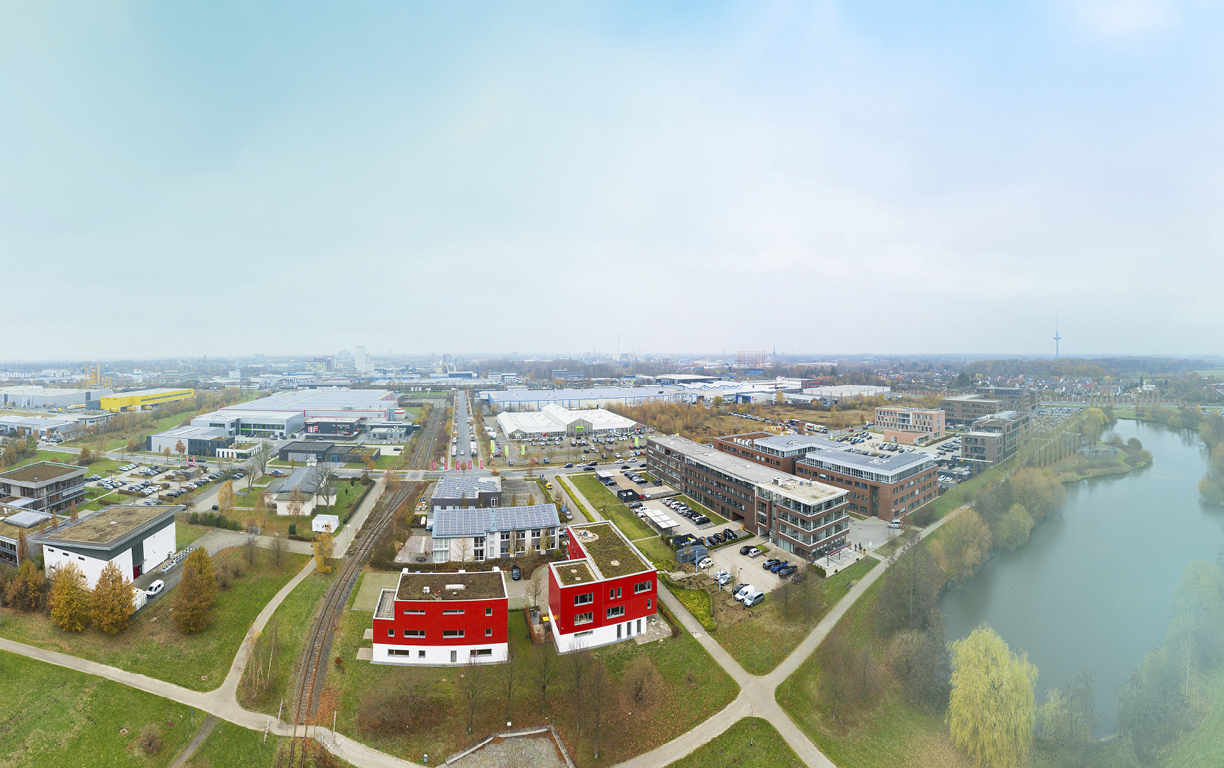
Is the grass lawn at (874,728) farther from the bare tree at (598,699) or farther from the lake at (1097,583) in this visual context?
the lake at (1097,583)

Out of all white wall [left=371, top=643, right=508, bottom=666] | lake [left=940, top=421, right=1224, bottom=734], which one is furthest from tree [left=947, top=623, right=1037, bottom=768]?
white wall [left=371, top=643, right=508, bottom=666]

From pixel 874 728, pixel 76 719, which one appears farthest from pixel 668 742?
pixel 76 719

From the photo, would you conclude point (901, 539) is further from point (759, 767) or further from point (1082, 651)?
point (759, 767)

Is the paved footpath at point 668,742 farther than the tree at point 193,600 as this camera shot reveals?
No

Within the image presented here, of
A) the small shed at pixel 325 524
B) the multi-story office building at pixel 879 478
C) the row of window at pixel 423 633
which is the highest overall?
the multi-story office building at pixel 879 478

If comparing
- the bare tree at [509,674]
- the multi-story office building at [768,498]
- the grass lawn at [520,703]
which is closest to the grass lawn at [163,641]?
the grass lawn at [520,703]

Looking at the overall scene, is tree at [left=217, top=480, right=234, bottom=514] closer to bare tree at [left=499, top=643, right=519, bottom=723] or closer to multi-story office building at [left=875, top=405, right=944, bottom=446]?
bare tree at [left=499, top=643, right=519, bottom=723]

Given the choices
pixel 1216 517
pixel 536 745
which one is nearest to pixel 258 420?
pixel 536 745
